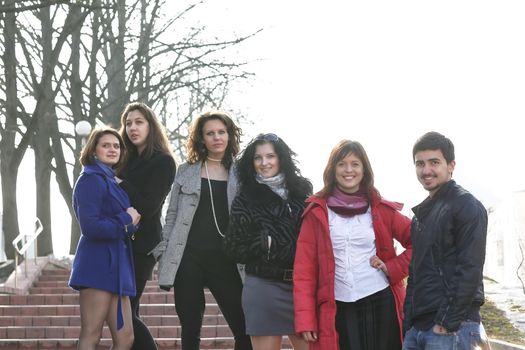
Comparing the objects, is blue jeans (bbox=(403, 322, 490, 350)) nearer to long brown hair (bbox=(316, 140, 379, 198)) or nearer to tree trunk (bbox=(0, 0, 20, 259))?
long brown hair (bbox=(316, 140, 379, 198))

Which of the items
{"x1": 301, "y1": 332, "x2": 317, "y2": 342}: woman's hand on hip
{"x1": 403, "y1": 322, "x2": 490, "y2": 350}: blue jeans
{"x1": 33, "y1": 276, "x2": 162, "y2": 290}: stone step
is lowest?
{"x1": 33, "y1": 276, "x2": 162, "y2": 290}: stone step

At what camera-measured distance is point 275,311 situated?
693 centimetres

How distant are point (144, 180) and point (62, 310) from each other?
7006mm

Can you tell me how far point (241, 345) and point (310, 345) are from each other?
3.78ft

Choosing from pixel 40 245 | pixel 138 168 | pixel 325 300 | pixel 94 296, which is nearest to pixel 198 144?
pixel 138 168

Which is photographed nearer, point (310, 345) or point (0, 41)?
point (310, 345)

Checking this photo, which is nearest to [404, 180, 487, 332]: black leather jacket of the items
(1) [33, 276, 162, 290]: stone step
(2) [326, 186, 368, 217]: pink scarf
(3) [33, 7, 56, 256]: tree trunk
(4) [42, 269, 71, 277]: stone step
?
(2) [326, 186, 368, 217]: pink scarf

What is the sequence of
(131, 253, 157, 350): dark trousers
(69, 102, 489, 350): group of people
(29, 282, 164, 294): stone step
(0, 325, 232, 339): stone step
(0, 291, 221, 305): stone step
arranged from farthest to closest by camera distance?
(29, 282, 164, 294): stone step
(0, 291, 221, 305): stone step
(0, 325, 232, 339): stone step
(131, 253, 157, 350): dark trousers
(69, 102, 489, 350): group of people

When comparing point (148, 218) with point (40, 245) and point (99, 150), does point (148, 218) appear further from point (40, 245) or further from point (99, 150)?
point (40, 245)

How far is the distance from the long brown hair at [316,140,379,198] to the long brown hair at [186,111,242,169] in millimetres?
1193

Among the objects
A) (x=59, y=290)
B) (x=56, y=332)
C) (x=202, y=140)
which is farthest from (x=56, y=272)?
(x=202, y=140)

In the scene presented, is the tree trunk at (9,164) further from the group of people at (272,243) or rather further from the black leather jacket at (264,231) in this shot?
the black leather jacket at (264,231)

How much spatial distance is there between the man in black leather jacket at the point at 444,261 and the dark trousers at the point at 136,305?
2334 mm

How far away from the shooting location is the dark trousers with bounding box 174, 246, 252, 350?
298 inches
